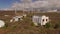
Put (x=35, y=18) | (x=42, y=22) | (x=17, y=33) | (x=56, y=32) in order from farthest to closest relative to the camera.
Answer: (x=35, y=18)
(x=42, y=22)
(x=56, y=32)
(x=17, y=33)

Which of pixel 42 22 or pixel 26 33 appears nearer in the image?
pixel 26 33

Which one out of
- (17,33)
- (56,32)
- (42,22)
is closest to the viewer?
(17,33)

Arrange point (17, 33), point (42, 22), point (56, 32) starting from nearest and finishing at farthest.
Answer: point (17, 33), point (56, 32), point (42, 22)

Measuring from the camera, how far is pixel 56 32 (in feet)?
58.9

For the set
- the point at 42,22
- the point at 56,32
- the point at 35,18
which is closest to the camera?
the point at 56,32

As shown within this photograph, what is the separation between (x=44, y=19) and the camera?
31.1 meters

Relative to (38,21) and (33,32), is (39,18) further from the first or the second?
(33,32)

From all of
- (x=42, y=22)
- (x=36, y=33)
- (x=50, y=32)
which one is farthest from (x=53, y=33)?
(x=42, y=22)

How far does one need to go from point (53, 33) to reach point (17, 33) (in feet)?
13.8

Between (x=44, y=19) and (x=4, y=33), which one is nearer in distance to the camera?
(x=4, y=33)

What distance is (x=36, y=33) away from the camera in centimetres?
1698

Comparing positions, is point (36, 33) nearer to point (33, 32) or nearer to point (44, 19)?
point (33, 32)

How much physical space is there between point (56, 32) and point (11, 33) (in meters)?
5.30

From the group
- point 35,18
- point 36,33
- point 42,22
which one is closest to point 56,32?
point 36,33
